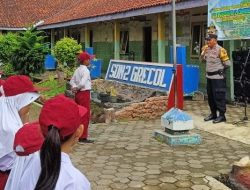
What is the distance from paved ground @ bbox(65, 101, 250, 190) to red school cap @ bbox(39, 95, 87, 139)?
3.22 metres

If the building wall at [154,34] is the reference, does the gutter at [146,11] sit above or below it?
above

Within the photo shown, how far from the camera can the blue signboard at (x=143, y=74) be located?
10.6 meters

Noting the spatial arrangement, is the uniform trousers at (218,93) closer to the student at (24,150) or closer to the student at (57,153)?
the student at (24,150)

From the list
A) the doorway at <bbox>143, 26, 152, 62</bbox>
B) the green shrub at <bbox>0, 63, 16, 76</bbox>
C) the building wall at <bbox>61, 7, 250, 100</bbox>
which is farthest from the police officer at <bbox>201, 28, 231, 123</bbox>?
the green shrub at <bbox>0, 63, 16, 76</bbox>

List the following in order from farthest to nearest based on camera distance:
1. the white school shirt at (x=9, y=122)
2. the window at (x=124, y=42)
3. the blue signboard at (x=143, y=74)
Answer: the window at (x=124, y=42), the blue signboard at (x=143, y=74), the white school shirt at (x=9, y=122)

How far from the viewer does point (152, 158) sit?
6496 millimetres

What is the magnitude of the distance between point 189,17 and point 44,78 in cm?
770

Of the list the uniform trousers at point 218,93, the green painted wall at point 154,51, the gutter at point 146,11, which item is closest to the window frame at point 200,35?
the gutter at point 146,11

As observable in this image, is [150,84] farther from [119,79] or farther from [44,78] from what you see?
[44,78]

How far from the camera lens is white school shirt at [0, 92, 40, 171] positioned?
10.6 feet

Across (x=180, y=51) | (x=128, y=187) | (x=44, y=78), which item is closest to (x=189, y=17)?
(x=180, y=51)

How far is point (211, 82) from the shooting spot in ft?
28.6

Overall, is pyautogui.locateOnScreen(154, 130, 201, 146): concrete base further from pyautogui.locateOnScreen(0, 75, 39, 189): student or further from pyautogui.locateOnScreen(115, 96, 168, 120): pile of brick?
pyautogui.locateOnScreen(0, 75, 39, 189): student

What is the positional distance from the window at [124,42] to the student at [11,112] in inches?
628
